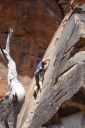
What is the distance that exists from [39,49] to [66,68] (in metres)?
8.39

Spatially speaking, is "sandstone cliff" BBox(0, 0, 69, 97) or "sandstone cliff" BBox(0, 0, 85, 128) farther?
"sandstone cliff" BBox(0, 0, 69, 97)

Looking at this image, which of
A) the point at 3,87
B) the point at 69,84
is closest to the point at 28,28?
the point at 3,87

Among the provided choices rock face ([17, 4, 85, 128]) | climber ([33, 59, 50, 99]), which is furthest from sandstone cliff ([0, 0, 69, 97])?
rock face ([17, 4, 85, 128])

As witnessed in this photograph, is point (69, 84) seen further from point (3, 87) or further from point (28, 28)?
point (28, 28)

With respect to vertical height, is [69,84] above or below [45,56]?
above

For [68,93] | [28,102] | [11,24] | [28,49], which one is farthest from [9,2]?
[68,93]

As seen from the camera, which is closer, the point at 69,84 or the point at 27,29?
the point at 69,84

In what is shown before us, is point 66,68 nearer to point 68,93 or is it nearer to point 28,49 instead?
point 68,93

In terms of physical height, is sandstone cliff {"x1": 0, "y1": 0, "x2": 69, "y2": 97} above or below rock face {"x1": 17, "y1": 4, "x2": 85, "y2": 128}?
below

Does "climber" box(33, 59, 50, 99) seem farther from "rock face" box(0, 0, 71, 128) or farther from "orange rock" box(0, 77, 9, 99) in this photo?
"orange rock" box(0, 77, 9, 99)

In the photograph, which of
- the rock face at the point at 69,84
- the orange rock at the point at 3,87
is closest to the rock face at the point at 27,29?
the orange rock at the point at 3,87

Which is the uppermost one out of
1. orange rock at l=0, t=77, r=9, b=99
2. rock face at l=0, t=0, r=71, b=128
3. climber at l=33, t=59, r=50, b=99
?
climber at l=33, t=59, r=50, b=99

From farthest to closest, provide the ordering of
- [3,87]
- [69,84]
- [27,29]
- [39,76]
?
[27,29] < [3,87] < [39,76] < [69,84]

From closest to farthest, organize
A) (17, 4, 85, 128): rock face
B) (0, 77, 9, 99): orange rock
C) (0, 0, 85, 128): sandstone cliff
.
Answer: (17, 4, 85, 128): rock face < (0, 0, 85, 128): sandstone cliff < (0, 77, 9, 99): orange rock
